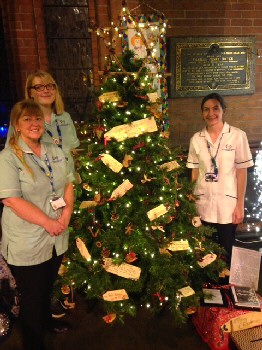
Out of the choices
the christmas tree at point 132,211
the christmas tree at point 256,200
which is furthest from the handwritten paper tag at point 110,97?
the christmas tree at point 256,200

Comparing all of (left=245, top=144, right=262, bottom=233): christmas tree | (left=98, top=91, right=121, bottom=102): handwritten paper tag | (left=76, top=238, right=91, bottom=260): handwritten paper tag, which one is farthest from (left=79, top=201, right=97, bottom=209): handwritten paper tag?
(left=245, top=144, right=262, bottom=233): christmas tree

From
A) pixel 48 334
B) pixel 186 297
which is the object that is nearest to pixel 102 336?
pixel 48 334

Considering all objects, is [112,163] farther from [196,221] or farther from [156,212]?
[196,221]

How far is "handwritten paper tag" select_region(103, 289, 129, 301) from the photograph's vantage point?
96.6 inches

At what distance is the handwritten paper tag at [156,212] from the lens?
2352 millimetres

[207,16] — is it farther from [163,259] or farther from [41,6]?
[163,259]

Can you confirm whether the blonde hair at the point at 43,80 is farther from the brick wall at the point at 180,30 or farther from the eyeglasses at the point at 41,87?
the brick wall at the point at 180,30

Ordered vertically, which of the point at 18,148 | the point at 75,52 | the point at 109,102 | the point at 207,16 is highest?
the point at 207,16

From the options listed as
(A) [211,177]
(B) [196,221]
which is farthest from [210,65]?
(B) [196,221]

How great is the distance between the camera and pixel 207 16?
4.09 meters

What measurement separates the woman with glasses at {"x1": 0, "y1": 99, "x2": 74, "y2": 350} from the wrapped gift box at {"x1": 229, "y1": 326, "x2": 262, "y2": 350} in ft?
4.71

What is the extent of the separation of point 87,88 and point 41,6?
110 cm

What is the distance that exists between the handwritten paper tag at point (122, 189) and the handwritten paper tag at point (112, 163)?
111 millimetres

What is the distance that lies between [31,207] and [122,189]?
679 mm
